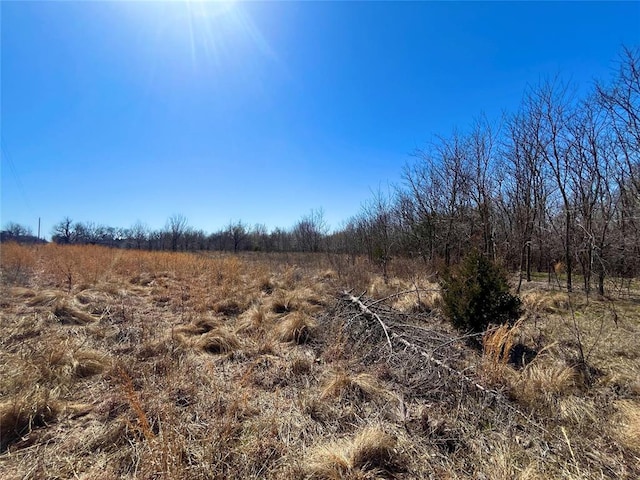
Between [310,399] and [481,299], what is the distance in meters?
2.77

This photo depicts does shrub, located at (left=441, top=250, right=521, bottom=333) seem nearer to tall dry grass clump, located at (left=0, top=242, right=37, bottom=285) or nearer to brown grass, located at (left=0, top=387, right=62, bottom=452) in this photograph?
brown grass, located at (left=0, top=387, right=62, bottom=452)

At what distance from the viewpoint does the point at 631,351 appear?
343cm

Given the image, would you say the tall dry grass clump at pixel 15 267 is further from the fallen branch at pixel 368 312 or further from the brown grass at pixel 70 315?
the fallen branch at pixel 368 312

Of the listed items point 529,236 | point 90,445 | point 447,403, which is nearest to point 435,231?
point 529,236

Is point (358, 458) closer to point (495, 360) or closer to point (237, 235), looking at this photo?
point (495, 360)

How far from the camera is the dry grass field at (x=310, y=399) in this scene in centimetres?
176

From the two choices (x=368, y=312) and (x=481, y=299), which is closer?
(x=481, y=299)

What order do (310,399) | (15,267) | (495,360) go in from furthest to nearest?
(15,267)
(495,360)
(310,399)

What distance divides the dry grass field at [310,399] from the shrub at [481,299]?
0.36 meters

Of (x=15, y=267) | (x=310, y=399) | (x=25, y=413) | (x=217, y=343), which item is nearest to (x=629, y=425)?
(x=310, y=399)

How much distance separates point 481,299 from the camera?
12.6 ft

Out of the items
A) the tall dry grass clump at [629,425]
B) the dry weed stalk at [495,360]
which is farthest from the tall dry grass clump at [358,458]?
the tall dry grass clump at [629,425]

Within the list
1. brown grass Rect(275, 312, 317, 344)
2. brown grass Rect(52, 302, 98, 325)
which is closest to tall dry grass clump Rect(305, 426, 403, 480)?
brown grass Rect(275, 312, 317, 344)

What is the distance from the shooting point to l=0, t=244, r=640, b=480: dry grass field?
176 centimetres
